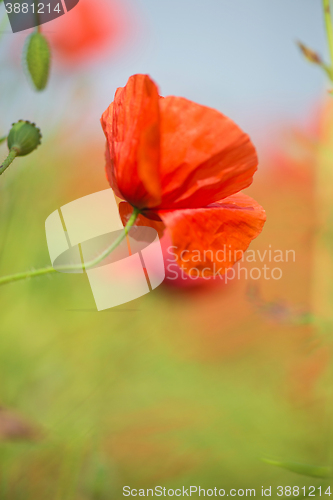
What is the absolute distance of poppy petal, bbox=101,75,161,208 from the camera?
241 mm

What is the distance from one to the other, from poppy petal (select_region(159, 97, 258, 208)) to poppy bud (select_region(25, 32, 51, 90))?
11 cm

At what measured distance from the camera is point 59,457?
59 cm

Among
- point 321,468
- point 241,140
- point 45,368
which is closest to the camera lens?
point 241,140

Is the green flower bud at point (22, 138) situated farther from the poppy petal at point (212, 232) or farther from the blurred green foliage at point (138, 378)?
the blurred green foliage at point (138, 378)

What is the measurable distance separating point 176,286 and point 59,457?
0.35 m

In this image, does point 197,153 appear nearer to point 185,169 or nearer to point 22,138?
point 185,169

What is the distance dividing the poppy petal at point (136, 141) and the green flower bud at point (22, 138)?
0.18 feet

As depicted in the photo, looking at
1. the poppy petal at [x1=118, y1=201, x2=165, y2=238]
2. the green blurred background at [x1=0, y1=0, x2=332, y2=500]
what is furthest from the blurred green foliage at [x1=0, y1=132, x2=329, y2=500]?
the poppy petal at [x1=118, y1=201, x2=165, y2=238]

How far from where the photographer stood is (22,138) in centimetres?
25

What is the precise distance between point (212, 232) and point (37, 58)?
7.5 inches

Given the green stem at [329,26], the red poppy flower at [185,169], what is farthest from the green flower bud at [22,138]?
the green stem at [329,26]

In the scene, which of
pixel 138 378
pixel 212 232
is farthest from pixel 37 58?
pixel 138 378

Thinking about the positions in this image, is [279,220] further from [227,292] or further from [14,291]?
[14,291]

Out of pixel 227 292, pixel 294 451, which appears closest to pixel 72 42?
pixel 227 292
